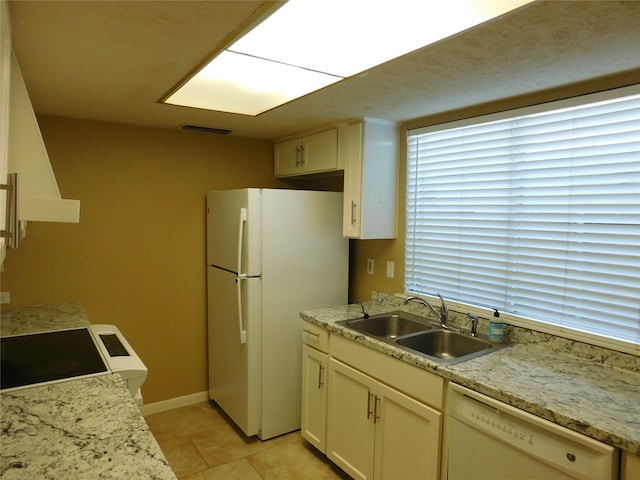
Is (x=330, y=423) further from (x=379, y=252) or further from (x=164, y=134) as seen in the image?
(x=164, y=134)

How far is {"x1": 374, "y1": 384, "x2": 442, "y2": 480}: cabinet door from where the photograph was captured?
1.87 m

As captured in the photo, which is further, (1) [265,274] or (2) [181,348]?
(2) [181,348]

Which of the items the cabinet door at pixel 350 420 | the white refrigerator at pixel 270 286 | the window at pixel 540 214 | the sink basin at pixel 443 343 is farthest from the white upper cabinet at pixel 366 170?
the cabinet door at pixel 350 420

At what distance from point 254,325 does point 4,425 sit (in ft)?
5.26

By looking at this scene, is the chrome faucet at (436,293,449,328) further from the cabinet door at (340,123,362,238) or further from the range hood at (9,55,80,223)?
the range hood at (9,55,80,223)

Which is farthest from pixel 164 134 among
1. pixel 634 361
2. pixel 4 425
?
pixel 634 361

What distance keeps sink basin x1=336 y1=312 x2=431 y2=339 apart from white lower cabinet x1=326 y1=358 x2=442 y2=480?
268 mm

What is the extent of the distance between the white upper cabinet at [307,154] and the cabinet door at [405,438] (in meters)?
1.56

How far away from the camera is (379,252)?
3053 millimetres

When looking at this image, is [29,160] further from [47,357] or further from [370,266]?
[370,266]

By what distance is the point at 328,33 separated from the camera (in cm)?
148

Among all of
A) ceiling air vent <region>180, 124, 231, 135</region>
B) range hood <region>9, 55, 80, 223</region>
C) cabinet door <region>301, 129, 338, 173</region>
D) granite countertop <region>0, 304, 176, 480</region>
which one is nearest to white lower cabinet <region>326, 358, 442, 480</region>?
granite countertop <region>0, 304, 176, 480</region>

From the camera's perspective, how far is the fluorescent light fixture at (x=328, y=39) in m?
1.28

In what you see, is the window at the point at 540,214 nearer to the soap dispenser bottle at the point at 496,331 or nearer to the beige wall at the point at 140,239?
the soap dispenser bottle at the point at 496,331
